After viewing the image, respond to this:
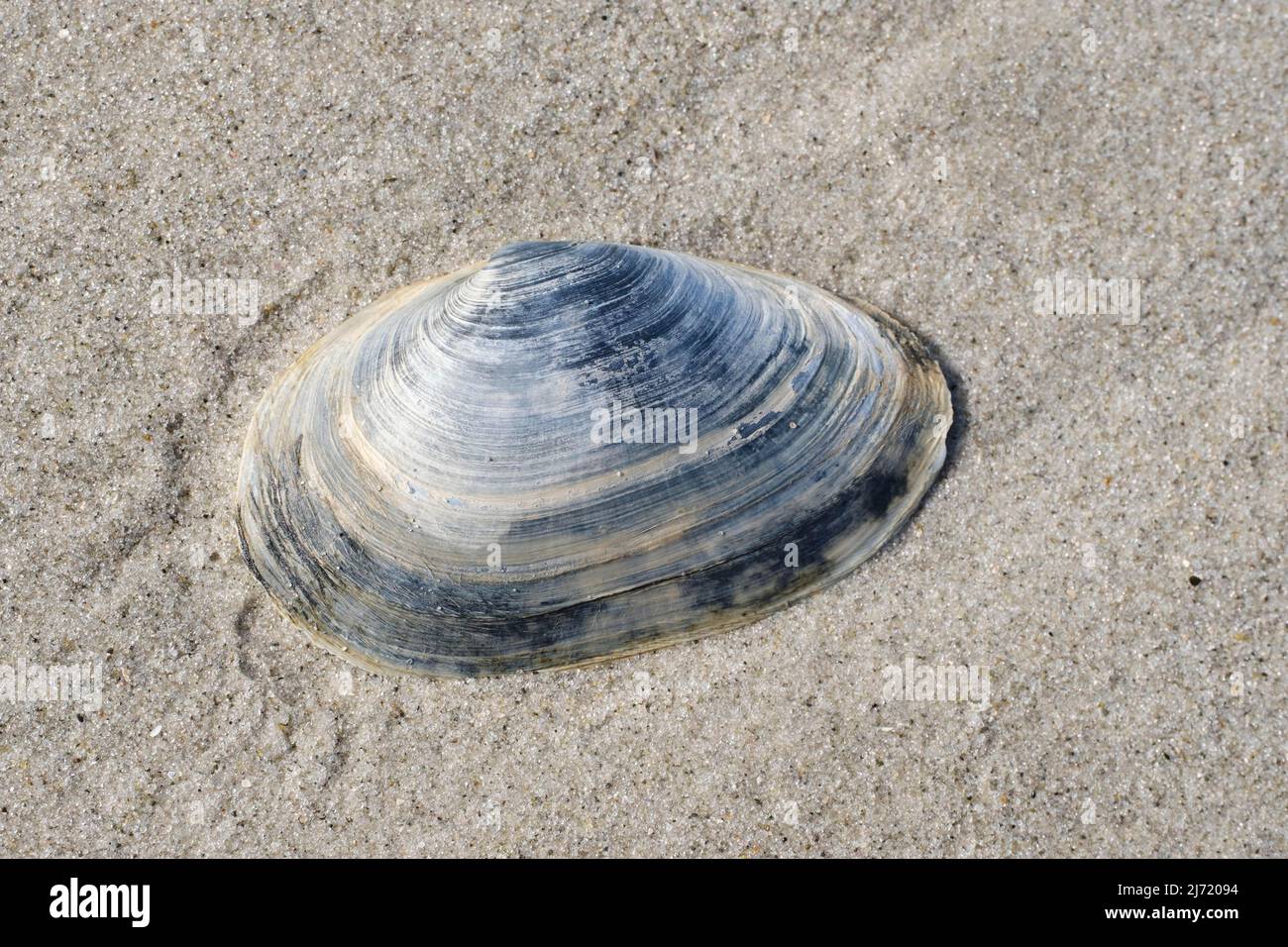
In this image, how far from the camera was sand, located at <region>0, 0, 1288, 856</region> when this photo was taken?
9.01 feet

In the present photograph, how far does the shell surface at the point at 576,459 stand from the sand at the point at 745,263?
149 millimetres

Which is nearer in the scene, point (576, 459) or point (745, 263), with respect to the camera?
point (576, 459)

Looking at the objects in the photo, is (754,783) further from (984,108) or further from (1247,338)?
(984,108)

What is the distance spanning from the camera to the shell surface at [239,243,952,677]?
2537 mm

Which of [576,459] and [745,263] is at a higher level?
[745,263]

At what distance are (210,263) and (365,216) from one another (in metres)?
0.53

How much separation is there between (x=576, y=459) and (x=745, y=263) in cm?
100

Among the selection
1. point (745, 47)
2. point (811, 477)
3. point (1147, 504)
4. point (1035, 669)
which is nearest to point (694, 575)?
point (811, 477)

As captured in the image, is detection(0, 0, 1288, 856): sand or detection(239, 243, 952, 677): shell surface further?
detection(0, 0, 1288, 856): sand

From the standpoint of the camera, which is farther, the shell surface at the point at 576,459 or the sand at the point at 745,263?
the sand at the point at 745,263

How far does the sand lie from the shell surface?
15cm

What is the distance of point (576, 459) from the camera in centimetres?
254

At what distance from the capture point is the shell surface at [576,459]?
2537 mm

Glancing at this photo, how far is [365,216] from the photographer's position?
307 centimetres
